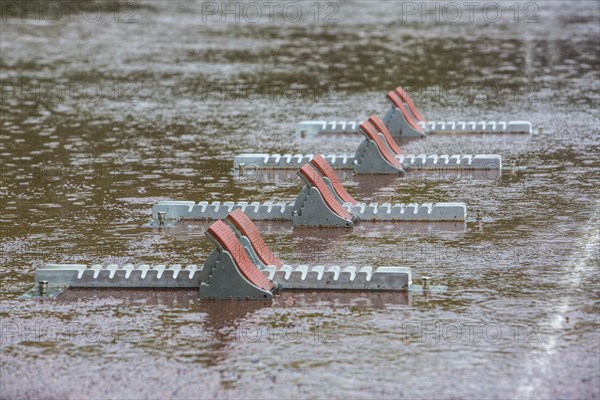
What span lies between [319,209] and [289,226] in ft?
1.47

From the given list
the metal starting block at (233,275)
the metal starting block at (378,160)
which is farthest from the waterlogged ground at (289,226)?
A: the metal starting block at (378,160)

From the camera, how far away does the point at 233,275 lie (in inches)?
412

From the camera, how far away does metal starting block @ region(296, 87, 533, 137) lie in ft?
63.5

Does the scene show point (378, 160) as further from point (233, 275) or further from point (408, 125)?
point (233, 275)

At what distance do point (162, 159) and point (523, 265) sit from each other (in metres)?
7.73

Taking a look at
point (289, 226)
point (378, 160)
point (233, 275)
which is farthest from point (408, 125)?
point (233, 275)

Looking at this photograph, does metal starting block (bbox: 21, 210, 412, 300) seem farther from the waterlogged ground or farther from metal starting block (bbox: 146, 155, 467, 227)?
metal starting block (bbox: 146, 155, 467, 227)

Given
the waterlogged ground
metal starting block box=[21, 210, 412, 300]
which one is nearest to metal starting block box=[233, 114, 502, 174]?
the waterlogged ground

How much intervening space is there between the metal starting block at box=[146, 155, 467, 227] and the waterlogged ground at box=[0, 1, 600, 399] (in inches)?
8.3

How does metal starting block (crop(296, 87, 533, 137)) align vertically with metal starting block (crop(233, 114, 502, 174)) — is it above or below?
above

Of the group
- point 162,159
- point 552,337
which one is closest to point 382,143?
point 162,159

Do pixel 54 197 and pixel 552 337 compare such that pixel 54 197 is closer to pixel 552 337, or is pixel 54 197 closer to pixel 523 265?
pixel 523 265

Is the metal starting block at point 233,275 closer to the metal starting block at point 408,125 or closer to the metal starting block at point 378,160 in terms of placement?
the metal starting block at point 378,160

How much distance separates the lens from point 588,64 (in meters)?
27.1
